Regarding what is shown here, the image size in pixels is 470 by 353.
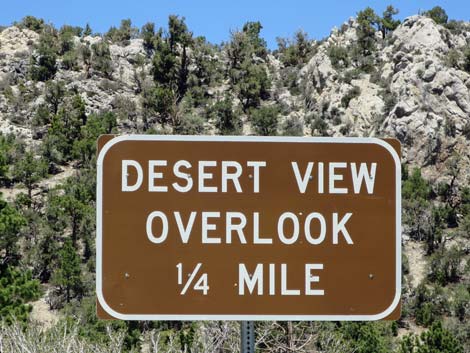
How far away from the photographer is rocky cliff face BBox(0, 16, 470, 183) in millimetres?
37125

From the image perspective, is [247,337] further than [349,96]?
No

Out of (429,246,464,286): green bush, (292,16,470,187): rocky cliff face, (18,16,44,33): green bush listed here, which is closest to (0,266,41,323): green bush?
(429,246,464,286): green bush

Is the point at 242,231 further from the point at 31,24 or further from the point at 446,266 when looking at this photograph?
the point at 31,24

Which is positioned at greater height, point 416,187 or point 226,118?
point 226,118

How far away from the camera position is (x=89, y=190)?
33.5 m

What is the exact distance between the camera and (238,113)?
42.6 meters

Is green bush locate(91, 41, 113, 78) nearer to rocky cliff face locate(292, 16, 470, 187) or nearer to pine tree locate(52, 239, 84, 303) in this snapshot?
rocky cliff face locate(292, 16, 470, 187)

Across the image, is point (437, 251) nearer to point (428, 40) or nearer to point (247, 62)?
point (428, 40)

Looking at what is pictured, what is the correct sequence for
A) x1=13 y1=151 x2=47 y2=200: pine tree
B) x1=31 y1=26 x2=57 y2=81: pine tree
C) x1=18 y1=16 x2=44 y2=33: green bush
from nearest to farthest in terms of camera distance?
1. x1=13 y1=151 x2=47 y2=200: pine tree
2. x1=31 y1=26 x2=57 y2=81: pine tree
3. x1=18 y1=16 x2=44 y2=33: green bush

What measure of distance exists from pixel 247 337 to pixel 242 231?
286mm

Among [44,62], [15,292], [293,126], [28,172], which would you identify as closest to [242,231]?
[15,292]

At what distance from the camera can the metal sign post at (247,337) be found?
7.32 ft

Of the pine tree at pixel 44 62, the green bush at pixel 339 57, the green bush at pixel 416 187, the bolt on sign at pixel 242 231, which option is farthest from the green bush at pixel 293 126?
the bolt on sign at pixel 242 231

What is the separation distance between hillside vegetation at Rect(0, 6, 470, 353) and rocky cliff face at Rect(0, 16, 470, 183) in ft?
0.25
